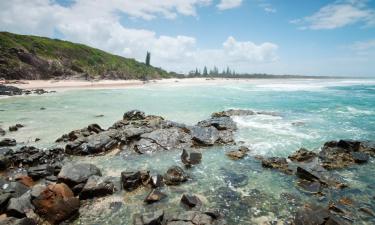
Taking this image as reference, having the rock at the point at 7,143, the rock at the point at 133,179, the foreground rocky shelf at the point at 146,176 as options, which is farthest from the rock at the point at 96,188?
the rock at the point at 7,143

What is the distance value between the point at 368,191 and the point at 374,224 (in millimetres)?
2730

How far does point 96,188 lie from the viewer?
10609 millimetres

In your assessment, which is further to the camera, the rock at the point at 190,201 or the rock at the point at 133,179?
the rock at the point at 133,179

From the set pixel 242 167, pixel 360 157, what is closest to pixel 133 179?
pixel 242 167

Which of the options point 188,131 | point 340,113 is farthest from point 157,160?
point 340,113

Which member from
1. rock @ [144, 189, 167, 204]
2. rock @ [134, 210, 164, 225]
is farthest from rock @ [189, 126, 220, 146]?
rock @ [134, 210, 164, 225]

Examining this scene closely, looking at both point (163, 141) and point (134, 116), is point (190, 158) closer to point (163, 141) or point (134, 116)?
point (163, 141)

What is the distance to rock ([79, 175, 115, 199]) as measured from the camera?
1049 cm

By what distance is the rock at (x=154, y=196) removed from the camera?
10.2m

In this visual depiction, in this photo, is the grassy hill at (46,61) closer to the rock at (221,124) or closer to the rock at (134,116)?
the rock at (134,116)

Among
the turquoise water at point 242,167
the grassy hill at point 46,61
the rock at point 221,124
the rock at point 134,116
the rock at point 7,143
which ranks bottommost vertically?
the turquoise water at point 242,167

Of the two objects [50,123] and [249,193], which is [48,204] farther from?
[50,123]

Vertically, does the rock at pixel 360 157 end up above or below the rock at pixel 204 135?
below

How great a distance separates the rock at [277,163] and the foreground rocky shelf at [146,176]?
5 centimetres
